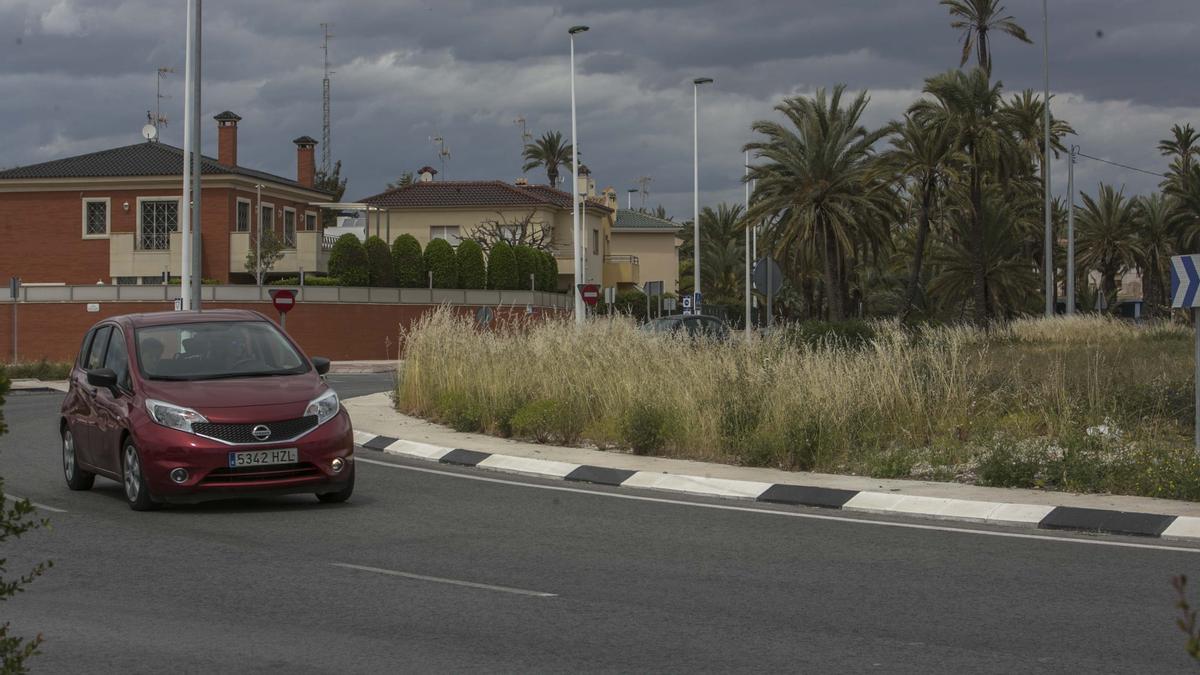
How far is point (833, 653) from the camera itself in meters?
6.80

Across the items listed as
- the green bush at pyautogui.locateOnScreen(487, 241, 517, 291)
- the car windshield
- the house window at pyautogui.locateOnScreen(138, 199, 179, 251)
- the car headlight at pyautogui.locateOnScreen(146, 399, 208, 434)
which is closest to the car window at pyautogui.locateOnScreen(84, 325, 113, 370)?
the car windshield

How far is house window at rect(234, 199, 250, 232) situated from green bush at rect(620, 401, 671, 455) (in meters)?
44.3

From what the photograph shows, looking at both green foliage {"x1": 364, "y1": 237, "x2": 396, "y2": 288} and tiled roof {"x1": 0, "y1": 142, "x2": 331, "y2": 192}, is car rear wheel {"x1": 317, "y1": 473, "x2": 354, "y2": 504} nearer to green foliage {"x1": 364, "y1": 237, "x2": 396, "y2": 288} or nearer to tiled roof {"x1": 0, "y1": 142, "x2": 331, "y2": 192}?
green foliage {"x1": 364, "y1": 237, "x2": 396, "y2": 288}

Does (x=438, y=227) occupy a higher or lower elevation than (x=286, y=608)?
higher

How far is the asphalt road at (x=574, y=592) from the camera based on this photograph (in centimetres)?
677

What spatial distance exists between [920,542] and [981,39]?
50819mm

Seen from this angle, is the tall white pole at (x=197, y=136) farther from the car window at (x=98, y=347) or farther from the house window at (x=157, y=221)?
the house window at (x=157, y=221)

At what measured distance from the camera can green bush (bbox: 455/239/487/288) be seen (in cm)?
5634

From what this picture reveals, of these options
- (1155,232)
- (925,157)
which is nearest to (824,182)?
(925,157)

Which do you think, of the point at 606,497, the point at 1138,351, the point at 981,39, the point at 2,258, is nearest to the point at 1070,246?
the point at 981,39

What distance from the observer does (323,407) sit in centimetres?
1209

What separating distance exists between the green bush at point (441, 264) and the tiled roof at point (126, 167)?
8456 mm

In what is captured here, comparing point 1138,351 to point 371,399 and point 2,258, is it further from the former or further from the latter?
point 2,258

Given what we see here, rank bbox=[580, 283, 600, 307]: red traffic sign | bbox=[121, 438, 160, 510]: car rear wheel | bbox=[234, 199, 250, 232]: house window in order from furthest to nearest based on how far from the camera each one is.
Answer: bbox=[234, 199, 250, 232]: house window
bbox=[580, 283, 600, 307]: red traffic sign
bbox=[121, 438, 160, 510]: car rear wheel
